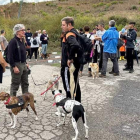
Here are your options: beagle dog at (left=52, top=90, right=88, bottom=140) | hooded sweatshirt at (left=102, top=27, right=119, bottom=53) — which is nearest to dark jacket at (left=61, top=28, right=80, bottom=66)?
beagle dog at (left=52, top=90, right=88, bottom=140)

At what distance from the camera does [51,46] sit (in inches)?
725

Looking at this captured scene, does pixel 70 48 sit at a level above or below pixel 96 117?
above

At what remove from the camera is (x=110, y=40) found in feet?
26.9

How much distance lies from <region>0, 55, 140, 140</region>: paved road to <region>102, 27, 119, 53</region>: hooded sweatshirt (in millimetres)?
1389

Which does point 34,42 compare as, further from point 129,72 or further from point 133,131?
point 133,131

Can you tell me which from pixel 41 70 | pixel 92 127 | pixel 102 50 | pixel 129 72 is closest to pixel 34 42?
pixel 41 70

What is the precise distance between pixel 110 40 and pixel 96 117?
415 centimetres

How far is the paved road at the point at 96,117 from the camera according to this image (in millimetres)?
4016

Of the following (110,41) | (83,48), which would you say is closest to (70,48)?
(83,48)

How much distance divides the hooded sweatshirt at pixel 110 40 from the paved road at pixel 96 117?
1389 millimetres

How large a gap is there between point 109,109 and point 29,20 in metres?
22.4

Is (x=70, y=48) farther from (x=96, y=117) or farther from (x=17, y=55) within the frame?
(x=96, y=117)

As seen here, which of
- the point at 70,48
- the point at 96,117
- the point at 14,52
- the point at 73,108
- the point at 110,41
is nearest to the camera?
the point at 73,108

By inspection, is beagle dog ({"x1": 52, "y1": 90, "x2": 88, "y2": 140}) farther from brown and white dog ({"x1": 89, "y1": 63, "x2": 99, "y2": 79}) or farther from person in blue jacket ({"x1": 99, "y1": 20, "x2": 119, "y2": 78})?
person in blue jacket ({"x1": 99, "y1": 20, "x2": 119, "y2": 78})
